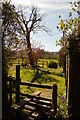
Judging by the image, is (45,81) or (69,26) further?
(45,81)

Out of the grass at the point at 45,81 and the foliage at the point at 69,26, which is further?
the grass at the point at 45,81

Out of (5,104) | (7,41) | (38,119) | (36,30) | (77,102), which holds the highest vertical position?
(36,30)

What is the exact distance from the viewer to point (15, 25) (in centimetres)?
620

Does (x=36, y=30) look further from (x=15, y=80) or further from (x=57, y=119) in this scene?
(x=57, y=119)

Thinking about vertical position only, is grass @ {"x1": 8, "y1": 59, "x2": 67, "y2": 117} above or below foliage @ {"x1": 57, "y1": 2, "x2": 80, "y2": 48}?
below

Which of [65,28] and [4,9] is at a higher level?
[4,9]

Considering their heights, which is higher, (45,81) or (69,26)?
(69,26)

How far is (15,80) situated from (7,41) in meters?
1.72

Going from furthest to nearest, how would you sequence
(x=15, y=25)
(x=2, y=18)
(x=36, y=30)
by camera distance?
(x=36, y=30) → (x=15, y=25) → (x=2, y=18)

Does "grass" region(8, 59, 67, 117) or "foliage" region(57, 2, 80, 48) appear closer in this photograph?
"foliage" region(57, 2, 80, 48)

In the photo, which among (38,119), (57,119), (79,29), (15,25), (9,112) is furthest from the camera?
(15,25)

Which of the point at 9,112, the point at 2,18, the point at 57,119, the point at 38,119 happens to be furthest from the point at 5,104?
the point at 2,18

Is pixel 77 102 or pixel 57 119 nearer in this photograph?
pixel 77 102

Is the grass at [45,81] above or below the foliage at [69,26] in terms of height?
below
